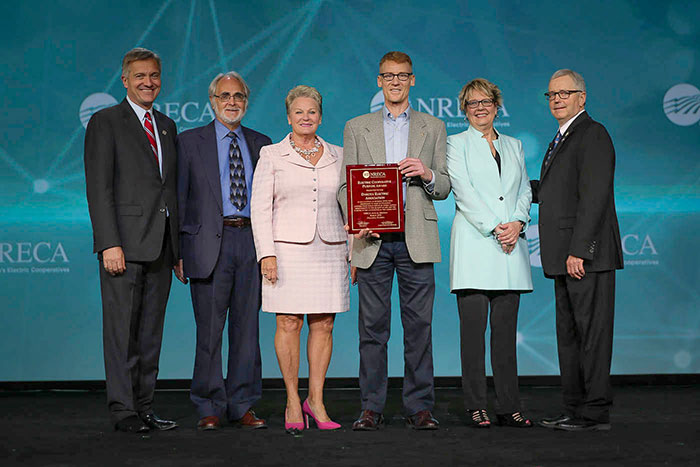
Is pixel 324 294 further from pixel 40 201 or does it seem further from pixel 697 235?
pixel 697 235

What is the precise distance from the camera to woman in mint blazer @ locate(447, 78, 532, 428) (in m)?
3.50

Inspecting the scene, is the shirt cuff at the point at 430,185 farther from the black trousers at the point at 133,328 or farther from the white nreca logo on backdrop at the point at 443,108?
the white nreca logo on backdrop at the point at 443,108

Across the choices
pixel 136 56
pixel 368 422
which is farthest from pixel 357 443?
pixel 136 56

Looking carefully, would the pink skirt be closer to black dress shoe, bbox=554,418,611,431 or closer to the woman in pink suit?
the woman in pink suit

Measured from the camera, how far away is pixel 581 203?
3.44 m

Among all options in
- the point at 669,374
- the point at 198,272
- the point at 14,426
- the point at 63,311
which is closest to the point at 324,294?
the point at 198,272

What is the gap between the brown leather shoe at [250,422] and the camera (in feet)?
11.7

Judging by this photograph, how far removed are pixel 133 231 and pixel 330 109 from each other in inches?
84.9

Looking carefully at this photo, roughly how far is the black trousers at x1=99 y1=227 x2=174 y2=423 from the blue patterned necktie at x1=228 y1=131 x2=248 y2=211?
0.39 metres

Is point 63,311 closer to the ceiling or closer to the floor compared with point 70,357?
closer to the ceiling

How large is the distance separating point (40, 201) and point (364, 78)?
8.23 ft

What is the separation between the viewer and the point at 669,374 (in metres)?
5.25

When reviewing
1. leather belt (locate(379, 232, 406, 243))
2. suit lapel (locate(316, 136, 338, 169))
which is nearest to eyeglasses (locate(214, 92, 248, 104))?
suit lapel (locate(316, 136, 338, 169))

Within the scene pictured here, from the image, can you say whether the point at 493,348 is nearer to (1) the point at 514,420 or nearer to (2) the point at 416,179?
(1) the point at 514,420
